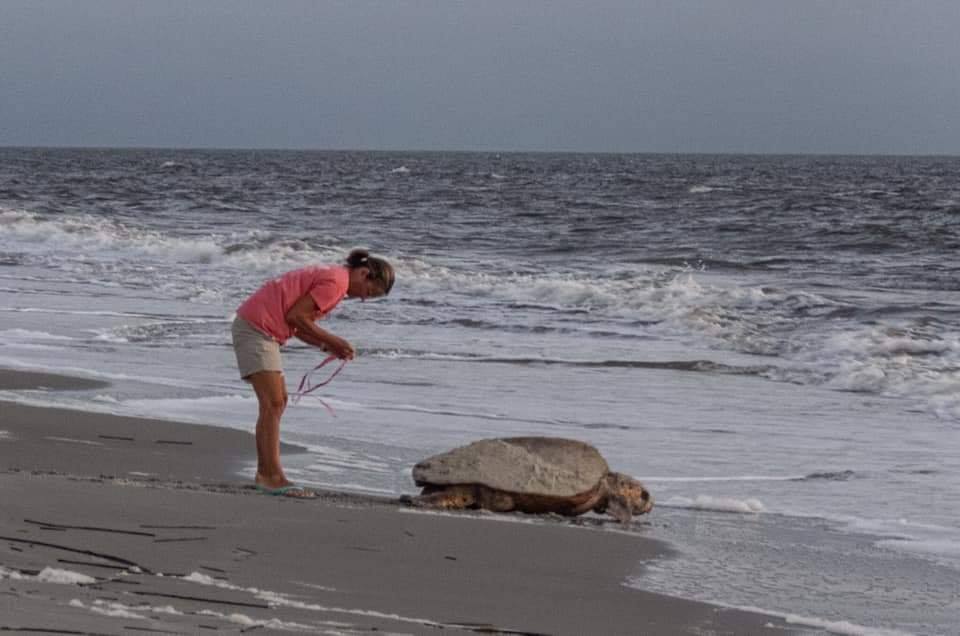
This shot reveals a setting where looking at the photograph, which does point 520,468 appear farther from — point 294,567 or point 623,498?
point 294,567

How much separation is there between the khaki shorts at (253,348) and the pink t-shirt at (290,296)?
29 mm

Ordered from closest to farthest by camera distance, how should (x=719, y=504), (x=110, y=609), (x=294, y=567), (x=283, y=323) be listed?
(x=110, y=609)
(x=294, y=567)
(x=283, y=323)
(x=719, y=504)

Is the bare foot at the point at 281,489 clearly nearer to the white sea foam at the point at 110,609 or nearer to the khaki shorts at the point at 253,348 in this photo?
the khaki shorts at the point at 253,348

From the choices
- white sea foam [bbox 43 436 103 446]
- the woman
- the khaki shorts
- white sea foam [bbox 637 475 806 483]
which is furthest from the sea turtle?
white sea foam [bbox 43 436 103 446]

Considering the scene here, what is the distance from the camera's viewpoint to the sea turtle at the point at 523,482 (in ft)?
19.9

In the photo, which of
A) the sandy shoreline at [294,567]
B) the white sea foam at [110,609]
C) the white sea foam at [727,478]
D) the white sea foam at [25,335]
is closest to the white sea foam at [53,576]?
the sandy shoreline at [294,567]

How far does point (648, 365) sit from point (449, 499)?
20.7 ft

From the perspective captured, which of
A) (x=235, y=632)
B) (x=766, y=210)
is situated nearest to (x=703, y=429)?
(x=235, y=632)

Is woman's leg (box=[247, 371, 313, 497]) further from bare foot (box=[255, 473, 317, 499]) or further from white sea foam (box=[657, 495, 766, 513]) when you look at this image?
white sea foam (box=[657, 495, 766, 513])

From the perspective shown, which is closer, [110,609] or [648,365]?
[110,609]

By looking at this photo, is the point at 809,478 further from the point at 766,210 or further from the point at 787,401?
the point at 766,210

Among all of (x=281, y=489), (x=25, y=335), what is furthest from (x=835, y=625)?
(x=25, y=335)

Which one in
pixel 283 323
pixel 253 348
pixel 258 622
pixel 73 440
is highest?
pixel 283 323

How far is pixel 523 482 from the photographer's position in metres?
6.08
